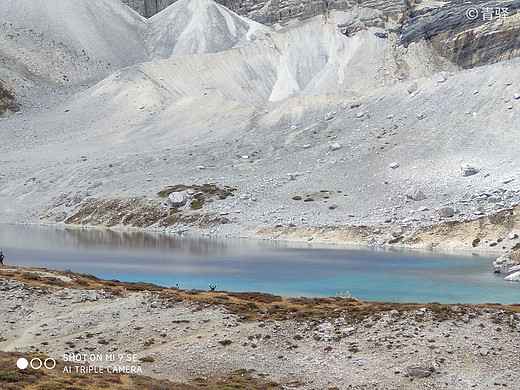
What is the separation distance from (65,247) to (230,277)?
23.8 m

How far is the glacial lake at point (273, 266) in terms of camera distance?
42.4 metres

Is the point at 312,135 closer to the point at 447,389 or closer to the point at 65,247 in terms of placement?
the point at 65,247

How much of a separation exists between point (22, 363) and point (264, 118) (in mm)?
99165

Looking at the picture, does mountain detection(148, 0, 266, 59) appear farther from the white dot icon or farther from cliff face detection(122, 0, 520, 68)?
the white dot icon

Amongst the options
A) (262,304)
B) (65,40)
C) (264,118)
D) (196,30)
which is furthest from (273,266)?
(196,30)

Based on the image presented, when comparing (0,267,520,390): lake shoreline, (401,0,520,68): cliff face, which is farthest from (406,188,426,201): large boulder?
(401,0,520,68): cliff face

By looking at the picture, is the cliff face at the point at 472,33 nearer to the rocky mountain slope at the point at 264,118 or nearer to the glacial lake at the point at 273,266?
the rocky mountain slope at the point at 264,118

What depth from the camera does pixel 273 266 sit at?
53469mm

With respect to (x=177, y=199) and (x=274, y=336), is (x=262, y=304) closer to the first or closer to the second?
(x=274, y=336)

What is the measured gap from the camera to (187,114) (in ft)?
395

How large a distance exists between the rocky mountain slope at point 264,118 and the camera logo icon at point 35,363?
51.5m

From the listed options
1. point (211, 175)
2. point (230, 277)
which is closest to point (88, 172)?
point (211, 175)

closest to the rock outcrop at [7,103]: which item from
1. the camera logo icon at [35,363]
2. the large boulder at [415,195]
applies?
the large boulder at [415,195]

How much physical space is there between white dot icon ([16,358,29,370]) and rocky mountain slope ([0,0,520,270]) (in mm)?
52731
